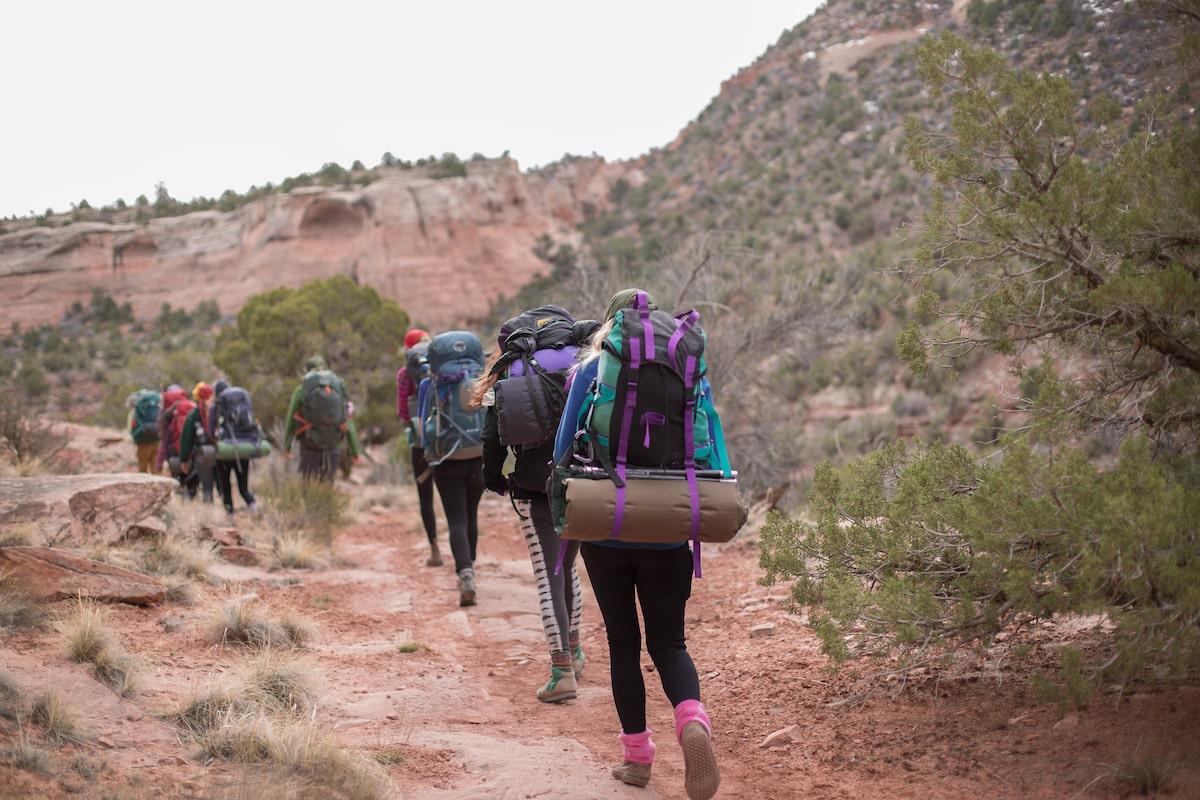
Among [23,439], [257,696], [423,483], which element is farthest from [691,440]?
[23,439]

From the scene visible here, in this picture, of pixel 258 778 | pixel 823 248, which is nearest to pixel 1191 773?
pixel 258 778

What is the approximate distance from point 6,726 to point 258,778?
1032 millimetres

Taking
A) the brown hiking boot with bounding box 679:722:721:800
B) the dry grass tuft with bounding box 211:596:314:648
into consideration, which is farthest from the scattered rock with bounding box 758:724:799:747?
the dry grass tuft with bounding box 211:596:314:648

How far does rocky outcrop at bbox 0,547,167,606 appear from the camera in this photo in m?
5.84

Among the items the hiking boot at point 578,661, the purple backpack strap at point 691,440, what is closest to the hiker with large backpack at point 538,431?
the hiking boot at point 578,661

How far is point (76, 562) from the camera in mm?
6254

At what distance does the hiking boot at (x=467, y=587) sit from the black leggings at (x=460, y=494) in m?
0.05

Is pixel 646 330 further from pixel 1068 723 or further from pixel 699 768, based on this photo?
pixel 1068 723

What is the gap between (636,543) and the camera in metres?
3.84

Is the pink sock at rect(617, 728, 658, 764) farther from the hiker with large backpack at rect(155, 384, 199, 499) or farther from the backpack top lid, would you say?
the hiker with large backpack at rect(155, 384, 199, 499)

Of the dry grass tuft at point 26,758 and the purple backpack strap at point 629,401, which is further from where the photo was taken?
the purple backpack strap at point 629,401

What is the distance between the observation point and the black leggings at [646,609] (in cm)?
387

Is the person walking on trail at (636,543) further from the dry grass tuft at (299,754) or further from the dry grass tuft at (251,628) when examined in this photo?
the dry grass tuft at (251,628)

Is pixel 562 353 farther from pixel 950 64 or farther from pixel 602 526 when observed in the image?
pixel 950 64
